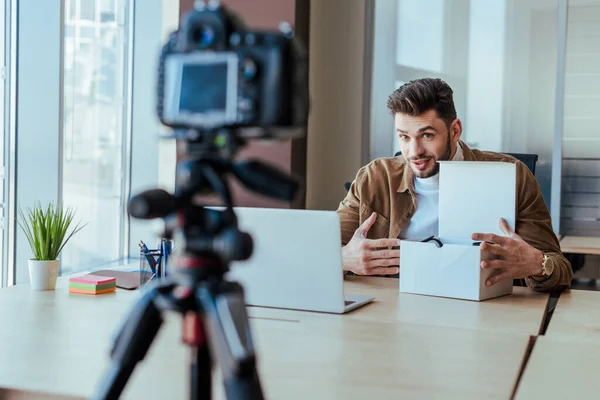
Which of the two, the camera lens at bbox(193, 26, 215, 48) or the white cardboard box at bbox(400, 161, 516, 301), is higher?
the camera lens at bbox(193, 26, 215, 48)

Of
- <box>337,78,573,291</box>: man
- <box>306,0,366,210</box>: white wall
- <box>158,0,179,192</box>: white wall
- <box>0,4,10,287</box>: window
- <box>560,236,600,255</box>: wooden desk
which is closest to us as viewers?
<box>337,78,573,291</box>: man

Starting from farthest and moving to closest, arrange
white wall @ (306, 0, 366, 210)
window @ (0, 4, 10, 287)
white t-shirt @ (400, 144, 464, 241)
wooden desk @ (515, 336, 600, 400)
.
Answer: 1. white wall @ (306, 0, 366, 210)
2. window @ (0, 4, 10, 287)
3. white t-shirt @ (400, 144, 464, 241)
4. wooden desk @ (515, 336, 600, 400)

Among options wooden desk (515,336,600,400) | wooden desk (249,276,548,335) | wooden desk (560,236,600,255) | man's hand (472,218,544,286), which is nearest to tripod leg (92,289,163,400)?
wooden desk (515,336,600,400)

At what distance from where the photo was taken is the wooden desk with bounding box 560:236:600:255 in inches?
145

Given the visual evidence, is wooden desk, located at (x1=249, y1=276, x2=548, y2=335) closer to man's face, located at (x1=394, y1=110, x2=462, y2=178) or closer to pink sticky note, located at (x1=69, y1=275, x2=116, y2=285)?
pink sticky note, located at (x1=69, y1=275, x2=116, y2=285)

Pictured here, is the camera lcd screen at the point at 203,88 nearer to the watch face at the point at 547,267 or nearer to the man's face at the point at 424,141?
the watch face at the point at 547,267

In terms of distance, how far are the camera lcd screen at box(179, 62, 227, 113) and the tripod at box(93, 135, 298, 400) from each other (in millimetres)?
40

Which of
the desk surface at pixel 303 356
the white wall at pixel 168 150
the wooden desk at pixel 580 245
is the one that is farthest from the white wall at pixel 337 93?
the desk surface at pixel 303 356

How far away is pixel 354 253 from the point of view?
7.43 ft

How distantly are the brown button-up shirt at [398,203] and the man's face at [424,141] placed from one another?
81 mm

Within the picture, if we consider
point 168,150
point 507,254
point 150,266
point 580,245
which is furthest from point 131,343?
point 168,150

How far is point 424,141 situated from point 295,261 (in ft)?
3.18

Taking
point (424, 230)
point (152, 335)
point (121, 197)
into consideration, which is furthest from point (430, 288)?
point (121, 197)

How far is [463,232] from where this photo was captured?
213 cm
